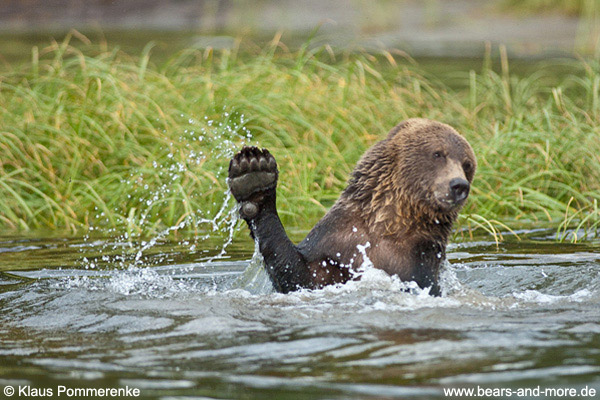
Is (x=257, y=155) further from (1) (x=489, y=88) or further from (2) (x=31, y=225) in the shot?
(1) (x=489, y=88)

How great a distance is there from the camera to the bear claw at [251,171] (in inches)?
192

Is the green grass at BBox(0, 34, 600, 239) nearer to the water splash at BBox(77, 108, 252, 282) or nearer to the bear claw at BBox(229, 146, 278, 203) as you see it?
the water splash at BBox(77, 108, 252, 282)

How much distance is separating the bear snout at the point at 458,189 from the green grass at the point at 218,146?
7.61ft

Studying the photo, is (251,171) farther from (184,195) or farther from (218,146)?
(218,146)

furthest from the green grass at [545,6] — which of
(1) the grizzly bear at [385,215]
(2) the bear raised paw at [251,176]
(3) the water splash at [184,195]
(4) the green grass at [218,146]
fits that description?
(2) the bear raised paw at [251,176]

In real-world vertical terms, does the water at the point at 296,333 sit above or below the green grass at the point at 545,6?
below

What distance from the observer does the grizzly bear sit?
502 centimetres

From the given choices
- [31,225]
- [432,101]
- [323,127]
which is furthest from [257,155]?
[432,101]

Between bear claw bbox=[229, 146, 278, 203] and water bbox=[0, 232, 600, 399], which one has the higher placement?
bear claw bbox=[229, 146, 278, 203]

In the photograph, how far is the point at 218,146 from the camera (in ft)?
26.8

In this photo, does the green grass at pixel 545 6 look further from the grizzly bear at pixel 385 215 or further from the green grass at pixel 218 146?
the grizzly bear at pixel 385 215

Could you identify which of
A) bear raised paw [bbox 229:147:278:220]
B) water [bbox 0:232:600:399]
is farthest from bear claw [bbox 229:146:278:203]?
water [bbox 0:232:600:399]

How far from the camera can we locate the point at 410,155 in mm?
5180

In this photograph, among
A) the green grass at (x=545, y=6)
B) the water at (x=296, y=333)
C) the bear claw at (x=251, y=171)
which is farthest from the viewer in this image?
the green grass at (x=545, y=6)
